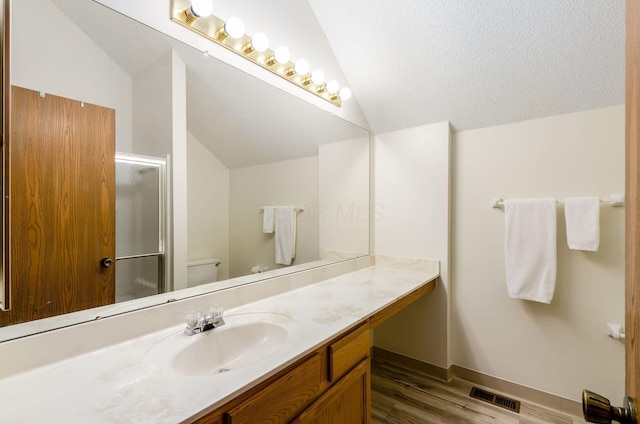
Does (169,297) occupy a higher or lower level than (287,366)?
higher

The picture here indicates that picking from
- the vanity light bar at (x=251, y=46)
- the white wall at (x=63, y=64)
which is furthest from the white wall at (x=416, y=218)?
the white wall at (x=63, y=64)

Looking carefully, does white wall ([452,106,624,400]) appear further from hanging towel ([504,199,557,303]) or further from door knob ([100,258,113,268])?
door knob ([100,258,113,268])

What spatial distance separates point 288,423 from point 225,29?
1565mm

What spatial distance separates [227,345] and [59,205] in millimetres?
729

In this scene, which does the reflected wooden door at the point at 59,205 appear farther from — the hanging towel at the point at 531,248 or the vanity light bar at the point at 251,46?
the hanging towel at the point at 531,248

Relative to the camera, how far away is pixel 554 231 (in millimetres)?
1600

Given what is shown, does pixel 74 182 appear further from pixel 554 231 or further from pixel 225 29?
pixel 554 231

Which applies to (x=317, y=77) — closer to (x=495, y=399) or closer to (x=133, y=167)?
(x=133, y=167)

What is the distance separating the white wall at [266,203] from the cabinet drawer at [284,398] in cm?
62

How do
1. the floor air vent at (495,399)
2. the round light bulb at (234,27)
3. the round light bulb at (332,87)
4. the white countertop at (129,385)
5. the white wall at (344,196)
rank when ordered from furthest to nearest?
the white wall at (344,196) < the round light bulb at (332,87) < the floor air vent at (495,399) < the round light bulb at (234,27) < the white countertop at (129,385)

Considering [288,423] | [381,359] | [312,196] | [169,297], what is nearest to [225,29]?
[312,196]

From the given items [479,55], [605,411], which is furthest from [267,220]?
[479,55]

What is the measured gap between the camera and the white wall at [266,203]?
139 centimetres

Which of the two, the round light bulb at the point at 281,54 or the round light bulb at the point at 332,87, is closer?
the round light bulb at the point at 281,54
